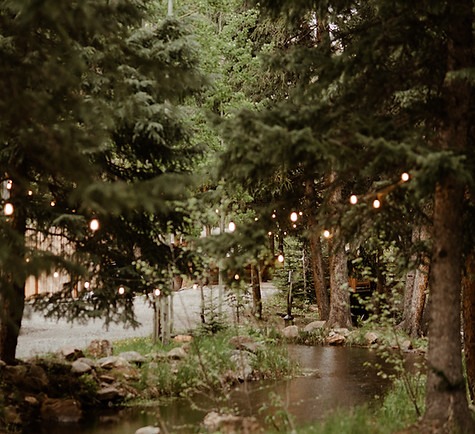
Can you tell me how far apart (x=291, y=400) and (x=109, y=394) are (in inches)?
127

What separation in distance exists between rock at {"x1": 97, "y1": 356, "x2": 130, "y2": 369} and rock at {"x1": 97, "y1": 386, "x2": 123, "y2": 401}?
94cm

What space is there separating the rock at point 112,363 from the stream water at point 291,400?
168 centimetres

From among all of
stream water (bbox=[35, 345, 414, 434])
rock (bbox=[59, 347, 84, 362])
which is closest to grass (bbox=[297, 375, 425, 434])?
stream water (bbox=[35, 345, 414, 434])

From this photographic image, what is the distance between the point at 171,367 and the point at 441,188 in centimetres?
Answer: 729

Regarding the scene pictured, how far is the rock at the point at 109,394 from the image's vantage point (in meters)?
11.5

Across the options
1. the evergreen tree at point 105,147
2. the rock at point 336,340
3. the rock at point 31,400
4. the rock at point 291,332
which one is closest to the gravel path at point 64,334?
the rock at point 291,332

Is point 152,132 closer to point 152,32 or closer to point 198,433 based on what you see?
point 152,32

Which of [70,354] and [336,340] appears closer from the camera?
[70,354]

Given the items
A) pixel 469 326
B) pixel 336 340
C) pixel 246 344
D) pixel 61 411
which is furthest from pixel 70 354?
pixel 336 340

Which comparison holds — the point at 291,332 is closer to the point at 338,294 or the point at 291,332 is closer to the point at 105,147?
the point at 338,294

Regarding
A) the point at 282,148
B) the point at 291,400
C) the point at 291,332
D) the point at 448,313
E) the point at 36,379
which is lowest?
the point at 291,400

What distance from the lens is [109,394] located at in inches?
456

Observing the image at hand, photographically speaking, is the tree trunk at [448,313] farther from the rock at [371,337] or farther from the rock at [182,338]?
the rock at [371,337]

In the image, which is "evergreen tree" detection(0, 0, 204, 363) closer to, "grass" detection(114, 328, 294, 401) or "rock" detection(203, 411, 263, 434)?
"grass" detection(114, 328, 294, 401)
